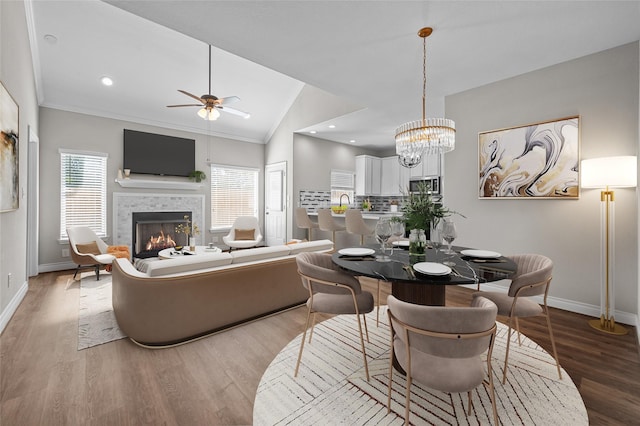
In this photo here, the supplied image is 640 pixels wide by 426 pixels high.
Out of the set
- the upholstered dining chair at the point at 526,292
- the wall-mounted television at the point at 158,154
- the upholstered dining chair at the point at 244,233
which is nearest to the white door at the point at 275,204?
the upholstered dining chair at the point at 244,233

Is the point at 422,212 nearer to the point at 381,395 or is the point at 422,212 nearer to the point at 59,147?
the point at 381,395

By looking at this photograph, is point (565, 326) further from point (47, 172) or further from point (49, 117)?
point (49, 117)

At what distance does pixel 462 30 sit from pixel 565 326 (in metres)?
2.82

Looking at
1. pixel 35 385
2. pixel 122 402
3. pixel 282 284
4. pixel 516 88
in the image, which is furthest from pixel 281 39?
pixel 35 385

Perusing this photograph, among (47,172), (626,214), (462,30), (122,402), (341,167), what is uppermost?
(462,30)

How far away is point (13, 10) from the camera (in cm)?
271

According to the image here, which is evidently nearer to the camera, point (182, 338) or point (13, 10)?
point (182, 338)

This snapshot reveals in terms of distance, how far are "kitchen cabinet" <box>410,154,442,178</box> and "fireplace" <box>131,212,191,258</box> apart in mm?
5254

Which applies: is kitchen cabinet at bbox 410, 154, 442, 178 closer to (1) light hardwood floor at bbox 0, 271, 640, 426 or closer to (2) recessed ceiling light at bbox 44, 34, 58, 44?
(1) light hardwood floor at bbox 0, 271, 640, 426

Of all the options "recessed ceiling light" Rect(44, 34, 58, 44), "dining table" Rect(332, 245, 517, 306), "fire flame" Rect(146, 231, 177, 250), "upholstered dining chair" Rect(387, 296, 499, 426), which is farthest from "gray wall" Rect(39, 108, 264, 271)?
"upholstered dining chair" Rect(387, 296, 499, 426)

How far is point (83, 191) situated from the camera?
505 cm

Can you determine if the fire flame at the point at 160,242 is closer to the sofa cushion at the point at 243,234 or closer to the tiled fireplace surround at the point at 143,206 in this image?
A: the tiled fireplace surround at the point at 143,206

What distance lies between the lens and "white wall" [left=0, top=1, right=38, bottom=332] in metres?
2.50

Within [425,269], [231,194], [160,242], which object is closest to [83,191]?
[160,242]
